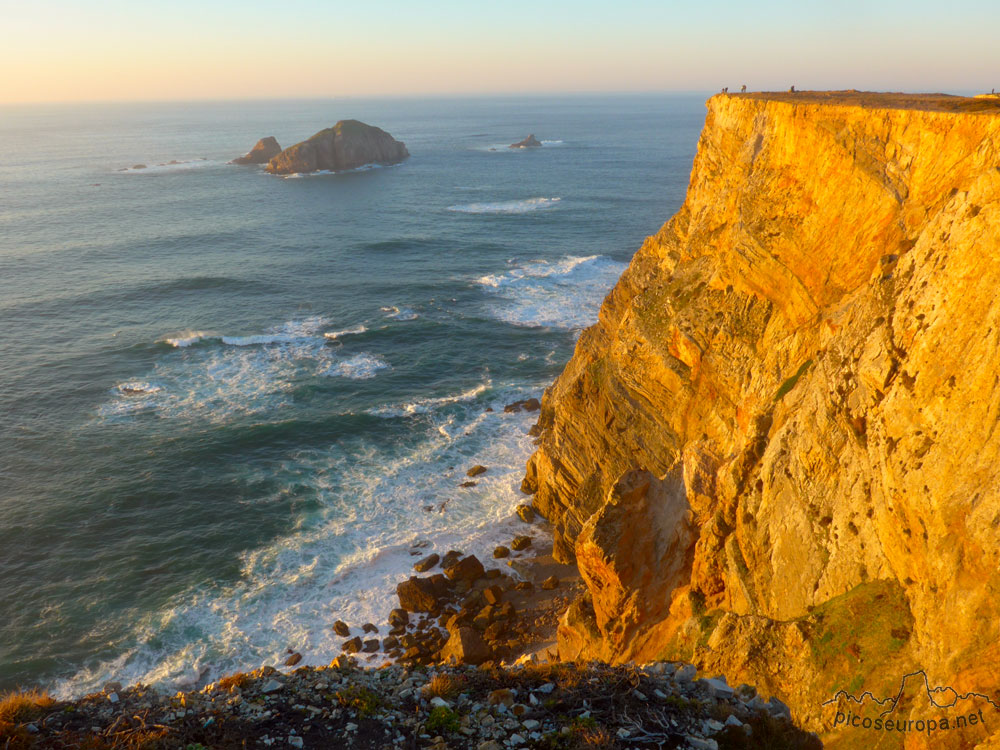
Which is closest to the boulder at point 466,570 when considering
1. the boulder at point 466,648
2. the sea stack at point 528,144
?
the boulder at point 466,648

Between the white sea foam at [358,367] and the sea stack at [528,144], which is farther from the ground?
the sea stack at [528,144]

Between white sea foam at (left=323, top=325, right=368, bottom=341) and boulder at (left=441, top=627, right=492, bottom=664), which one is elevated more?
white sea foam at (left=323, top=325, right=368, bottom=341)

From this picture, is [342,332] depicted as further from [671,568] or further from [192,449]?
[671,568]

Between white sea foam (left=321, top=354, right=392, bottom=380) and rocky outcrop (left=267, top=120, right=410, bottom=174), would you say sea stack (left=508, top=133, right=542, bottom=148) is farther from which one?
white sea foam (left=321, top=354, right=392, bottom=380)

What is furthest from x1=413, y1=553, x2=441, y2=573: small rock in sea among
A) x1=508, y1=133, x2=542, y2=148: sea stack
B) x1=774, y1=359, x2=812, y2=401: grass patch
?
x1=508, y1=133, x2=542, y2=148: sea stack

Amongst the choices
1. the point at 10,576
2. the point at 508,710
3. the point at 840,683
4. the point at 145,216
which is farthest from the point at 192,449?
the point at 145,216

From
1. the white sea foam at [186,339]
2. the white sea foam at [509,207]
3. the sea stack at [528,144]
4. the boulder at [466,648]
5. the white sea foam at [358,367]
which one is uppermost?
the sea stack at [528,144]

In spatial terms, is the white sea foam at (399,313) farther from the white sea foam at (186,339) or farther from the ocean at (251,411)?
the white sea foam at (186,339)
